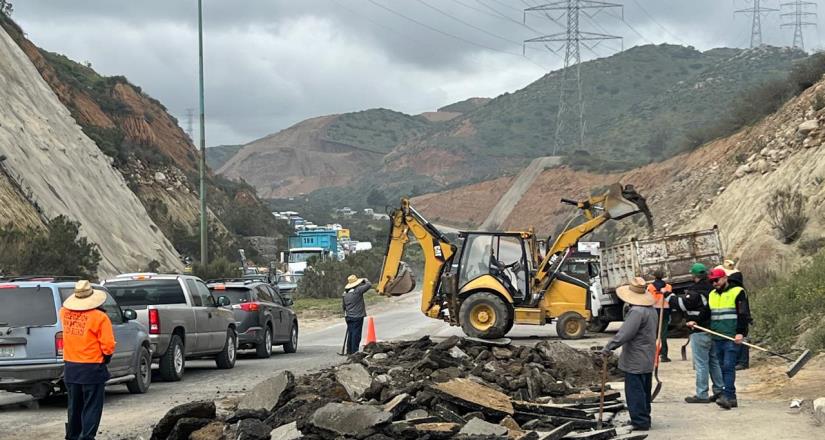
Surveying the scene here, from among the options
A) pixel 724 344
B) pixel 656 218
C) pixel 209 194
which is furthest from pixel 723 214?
pixel 209 194

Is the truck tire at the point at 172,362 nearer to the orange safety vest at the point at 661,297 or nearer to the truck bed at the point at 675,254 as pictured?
the orange safety vest at the point at 661,297

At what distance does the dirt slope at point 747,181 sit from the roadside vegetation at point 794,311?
25.0 feet

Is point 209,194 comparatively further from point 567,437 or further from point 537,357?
point 567,437

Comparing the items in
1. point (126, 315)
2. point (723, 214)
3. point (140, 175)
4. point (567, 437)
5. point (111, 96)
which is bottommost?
point (567, 437)

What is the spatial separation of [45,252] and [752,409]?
75.0 ft

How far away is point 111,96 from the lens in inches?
3041

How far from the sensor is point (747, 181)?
4253cm

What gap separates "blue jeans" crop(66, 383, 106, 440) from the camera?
440 inches

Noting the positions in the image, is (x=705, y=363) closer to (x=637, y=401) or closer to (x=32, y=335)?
(x=637, y=401)

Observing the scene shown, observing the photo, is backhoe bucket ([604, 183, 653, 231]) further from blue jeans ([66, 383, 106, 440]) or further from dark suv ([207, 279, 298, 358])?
blue jeans ([66, 383, 106, 440])

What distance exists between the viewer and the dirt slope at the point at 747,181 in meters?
32.8

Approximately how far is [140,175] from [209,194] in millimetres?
17041

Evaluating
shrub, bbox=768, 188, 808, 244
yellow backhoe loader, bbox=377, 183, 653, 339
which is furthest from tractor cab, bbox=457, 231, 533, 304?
shrub, bbox=768, 188, 808, 244

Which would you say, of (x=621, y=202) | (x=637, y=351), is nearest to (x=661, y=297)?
(x=637, y=351)
